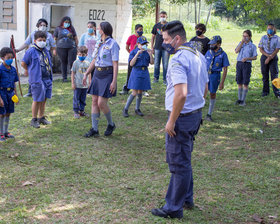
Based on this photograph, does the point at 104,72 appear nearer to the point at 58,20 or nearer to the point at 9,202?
the point at 9,202

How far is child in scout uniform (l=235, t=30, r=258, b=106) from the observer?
389 inches

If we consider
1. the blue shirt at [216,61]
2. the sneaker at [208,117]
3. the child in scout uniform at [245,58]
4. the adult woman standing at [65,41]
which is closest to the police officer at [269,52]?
the child in scout uniform at [245,58]

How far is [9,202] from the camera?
4.73 meters

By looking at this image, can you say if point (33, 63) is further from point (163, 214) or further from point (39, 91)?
point (163, 214)

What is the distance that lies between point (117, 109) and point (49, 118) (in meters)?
1.65

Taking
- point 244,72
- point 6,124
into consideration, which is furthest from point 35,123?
point 244,72

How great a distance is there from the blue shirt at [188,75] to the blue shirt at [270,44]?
7.14 m

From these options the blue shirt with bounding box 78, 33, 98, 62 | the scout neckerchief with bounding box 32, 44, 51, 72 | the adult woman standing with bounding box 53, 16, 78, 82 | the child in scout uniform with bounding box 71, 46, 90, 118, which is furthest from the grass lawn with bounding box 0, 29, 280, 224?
the adult woman standing with bounding box 53, 16, 78, 82

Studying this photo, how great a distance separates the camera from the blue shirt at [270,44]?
35.2 feet

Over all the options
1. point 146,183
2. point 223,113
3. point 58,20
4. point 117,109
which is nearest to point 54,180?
point 146,183

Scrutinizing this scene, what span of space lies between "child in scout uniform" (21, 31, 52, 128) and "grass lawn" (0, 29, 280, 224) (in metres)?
0.56

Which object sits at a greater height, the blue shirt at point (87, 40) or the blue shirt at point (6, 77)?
the blue shirt at point (87, 40)

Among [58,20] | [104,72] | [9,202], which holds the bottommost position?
[9,202]

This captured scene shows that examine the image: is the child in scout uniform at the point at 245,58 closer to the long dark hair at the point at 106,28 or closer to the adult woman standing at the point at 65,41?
the long dark hair at the point at 106,28
